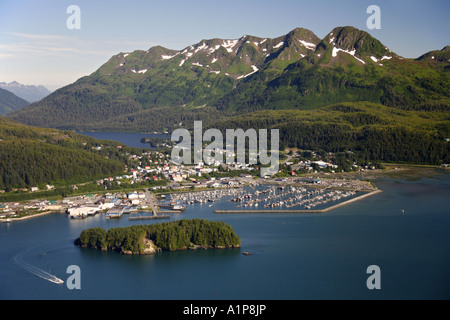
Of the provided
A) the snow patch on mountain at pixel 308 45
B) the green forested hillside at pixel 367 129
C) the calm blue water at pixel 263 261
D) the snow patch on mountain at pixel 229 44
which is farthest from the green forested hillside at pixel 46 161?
the snow patch on mountain at pixel 229 44

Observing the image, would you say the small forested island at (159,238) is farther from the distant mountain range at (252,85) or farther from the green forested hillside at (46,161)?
the distant mountain range at (252,85)

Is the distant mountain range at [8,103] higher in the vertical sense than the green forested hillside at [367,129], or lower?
higher

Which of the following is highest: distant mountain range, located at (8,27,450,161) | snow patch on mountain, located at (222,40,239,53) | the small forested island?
snow patch on mountain, located at (222,40,239,53)

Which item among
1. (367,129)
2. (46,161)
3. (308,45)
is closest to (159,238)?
(46,161)

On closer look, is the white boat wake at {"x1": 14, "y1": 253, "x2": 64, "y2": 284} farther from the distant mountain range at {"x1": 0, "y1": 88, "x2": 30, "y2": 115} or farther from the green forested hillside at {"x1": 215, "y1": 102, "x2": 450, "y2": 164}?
the distant mountain range at {"x1": 0, "y1": 88, "x2": 30, "y2": 115}

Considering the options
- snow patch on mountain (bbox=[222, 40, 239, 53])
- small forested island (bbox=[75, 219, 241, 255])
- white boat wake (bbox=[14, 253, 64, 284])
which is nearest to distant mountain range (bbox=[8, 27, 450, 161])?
snow patch on mountain (bbox=[222, 40, 239, 53])

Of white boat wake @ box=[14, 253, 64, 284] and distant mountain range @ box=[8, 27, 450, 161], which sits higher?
distant mountain range @ box=[8, 27, 450, 161]
